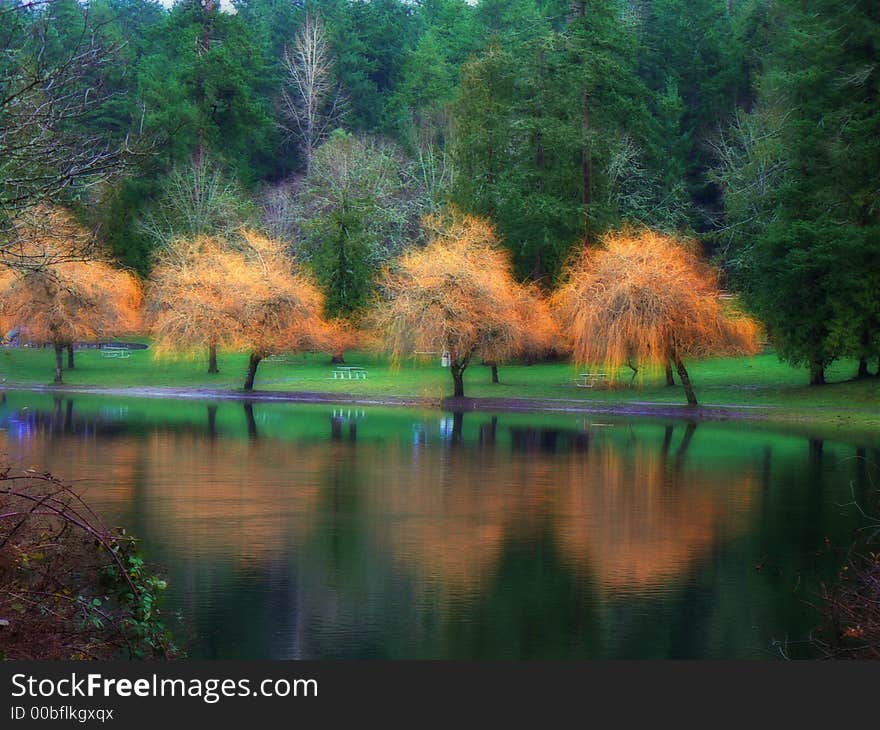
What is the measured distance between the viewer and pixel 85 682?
39.4 ft

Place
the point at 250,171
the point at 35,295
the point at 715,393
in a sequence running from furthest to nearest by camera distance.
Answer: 1. the point at 250,171
2. the point at 35,295
3. the point at 715,393

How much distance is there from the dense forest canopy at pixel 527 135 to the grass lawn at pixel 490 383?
8.54 ft

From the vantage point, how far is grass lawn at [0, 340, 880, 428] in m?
53.3

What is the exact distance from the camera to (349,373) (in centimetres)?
6881

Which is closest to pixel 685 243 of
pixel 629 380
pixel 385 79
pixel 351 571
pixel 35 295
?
pixel 629 380

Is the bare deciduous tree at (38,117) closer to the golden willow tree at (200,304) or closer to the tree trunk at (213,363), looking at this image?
the golden willow tree at (200,304)

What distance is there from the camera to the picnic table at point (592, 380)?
2393 inches

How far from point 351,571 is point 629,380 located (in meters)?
41.6

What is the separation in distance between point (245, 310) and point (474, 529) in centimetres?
3834

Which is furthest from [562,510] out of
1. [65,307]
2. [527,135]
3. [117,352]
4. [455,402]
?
[117,352]

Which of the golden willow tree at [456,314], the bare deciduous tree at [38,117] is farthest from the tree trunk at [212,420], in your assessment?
the bare deciduous tree at [38,117]

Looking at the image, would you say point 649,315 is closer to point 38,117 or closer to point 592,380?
point 592,380

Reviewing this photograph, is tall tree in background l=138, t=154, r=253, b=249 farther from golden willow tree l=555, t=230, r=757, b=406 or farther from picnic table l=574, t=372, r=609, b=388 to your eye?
golden willow tree l=555, t=230, r=757, b=406

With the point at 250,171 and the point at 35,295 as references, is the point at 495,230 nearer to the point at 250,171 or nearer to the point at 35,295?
the point at 35,295
